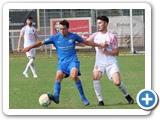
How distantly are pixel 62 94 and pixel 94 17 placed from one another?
42.7 ft

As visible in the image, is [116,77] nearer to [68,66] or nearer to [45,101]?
[68,66]

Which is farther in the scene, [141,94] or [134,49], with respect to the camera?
[134,49]

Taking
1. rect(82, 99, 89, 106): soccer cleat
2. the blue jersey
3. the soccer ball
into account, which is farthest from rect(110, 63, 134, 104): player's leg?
the soccer ball

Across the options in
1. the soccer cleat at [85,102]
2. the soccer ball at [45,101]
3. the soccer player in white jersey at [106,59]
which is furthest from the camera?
the soccer player in white jersey at [106,59]

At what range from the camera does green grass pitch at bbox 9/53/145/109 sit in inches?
476

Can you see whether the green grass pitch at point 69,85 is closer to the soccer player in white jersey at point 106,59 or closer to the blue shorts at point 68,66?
the soccer player in white jersey at point 106,59

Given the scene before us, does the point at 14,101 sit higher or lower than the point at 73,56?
lower

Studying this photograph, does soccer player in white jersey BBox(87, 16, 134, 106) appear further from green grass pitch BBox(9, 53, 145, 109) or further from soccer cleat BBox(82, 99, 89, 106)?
green grass pitch BBox(9, 53, 145, 109)

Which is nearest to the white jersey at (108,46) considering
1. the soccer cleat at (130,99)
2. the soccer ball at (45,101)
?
the soccer cleat at (130,99)

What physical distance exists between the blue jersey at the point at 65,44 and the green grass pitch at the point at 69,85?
951 mm

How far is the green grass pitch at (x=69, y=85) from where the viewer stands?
12094 millimetres
